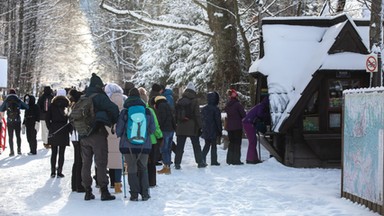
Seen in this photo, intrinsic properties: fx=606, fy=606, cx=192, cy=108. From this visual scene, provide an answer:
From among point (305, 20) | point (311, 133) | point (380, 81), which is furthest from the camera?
point (305, 20)

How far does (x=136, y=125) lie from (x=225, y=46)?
11614 millimetres

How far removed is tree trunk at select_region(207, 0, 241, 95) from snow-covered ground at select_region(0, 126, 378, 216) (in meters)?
6.83

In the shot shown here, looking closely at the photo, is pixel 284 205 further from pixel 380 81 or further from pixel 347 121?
pixel 380 81

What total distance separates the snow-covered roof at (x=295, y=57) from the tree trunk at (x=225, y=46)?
5071mm

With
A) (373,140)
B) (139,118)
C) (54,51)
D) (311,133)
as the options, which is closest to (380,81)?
(311,133)

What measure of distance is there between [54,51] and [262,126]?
46808mm

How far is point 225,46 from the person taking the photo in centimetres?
2088

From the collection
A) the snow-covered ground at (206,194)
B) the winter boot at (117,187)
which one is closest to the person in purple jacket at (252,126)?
the snow-covered ground at (206,194)

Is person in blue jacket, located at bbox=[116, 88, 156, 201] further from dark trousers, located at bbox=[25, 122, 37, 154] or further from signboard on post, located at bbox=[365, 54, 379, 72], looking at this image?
dark trousers, located at bbox=[25, 122, 37, 154]

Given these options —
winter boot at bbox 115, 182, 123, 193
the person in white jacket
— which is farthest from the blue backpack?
winter boot at bbox 115, 182, 123, 193

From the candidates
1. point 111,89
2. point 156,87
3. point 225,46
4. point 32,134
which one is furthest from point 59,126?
point 225,46

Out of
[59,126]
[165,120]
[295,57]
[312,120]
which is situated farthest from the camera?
[295,57]

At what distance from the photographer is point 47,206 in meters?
9.48

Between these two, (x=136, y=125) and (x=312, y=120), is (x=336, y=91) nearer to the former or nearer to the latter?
(x=312, y=120)
